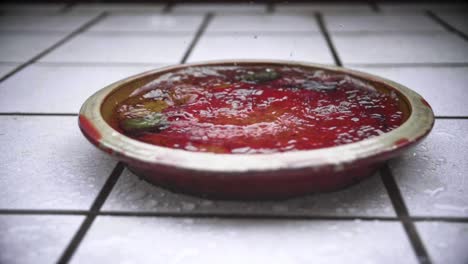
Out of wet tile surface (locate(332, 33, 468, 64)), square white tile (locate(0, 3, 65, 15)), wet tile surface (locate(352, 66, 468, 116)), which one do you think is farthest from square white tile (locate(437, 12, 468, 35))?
square white tile (locate(0, 3, 65, 15))

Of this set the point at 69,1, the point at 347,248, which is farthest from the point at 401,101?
the point at 69,1

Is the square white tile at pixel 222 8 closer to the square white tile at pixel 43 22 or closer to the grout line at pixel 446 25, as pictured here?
the square white tile at pixel 43 22

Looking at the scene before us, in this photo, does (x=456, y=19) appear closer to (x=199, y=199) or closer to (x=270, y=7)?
(x=270, y=7)

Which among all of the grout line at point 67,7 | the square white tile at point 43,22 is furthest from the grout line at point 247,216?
the grout line at point 67,7

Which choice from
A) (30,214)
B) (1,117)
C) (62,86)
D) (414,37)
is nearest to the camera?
(30,214)

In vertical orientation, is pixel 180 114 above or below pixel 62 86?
above

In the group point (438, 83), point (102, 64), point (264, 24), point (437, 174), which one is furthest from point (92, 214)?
point (264, 24)

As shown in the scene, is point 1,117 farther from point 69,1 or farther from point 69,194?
point 69,1

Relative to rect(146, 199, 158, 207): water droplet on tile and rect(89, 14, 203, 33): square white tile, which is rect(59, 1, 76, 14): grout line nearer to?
rect(89, 14, 203, 33): square white tile
